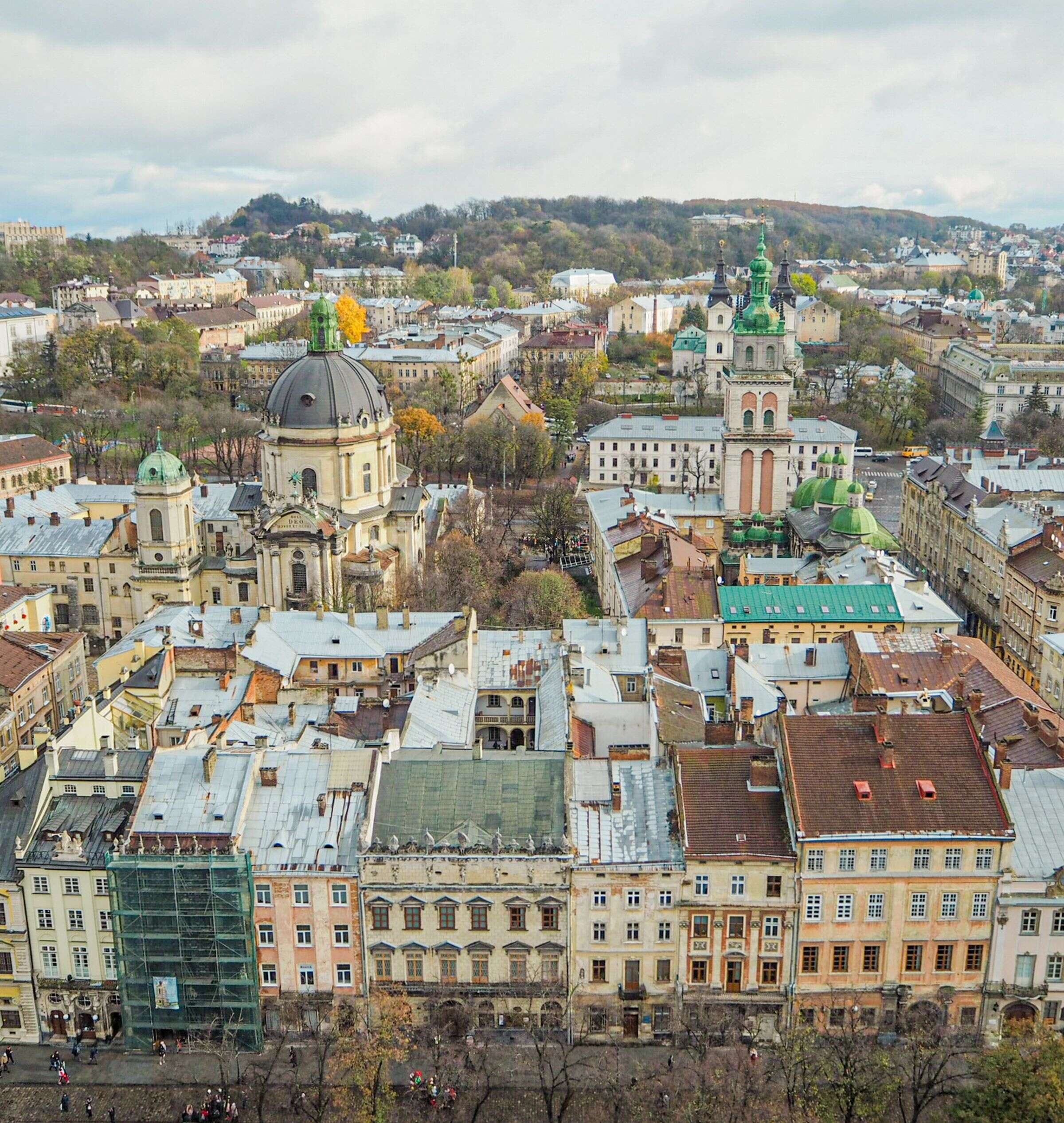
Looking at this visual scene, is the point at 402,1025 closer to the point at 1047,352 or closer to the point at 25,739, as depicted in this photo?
the point at 25,739

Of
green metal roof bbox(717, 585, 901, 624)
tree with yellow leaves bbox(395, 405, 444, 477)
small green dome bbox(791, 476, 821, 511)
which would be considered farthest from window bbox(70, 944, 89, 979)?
tree with yellow leaves bbox(395, 405, 444, 477)

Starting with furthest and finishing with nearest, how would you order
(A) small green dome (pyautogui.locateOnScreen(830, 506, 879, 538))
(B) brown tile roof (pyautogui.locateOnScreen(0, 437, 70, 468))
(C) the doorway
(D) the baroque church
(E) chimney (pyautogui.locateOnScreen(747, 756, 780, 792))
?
1. (B) brown tile roof (pyautogui.locateOnScreen(0, 437, 70, 468))
2. (A) small green dome (pyautogui.locateOnScreen(830, 506, 879, 538))
3. (D) the baroque church
4. (E) chimney (pyautogui.locateOnScreen(747, 756, 780, 792))
5. (C) the doorway

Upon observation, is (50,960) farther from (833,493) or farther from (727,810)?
(833,493)

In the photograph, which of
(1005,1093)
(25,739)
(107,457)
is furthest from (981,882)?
(107,457)

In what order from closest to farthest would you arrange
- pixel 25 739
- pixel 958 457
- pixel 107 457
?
pixel 25 739 → pixel 958 457 → pixel 107 457

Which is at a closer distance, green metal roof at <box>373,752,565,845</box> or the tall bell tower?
green metal roof at <box>373,752,565,845</box>

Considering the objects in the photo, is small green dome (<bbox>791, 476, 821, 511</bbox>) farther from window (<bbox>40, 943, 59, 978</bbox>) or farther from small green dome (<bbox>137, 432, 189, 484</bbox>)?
window (<bbox>40, 943, 59, 978</bbox>)

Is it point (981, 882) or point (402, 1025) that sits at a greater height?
point (981, 882)
